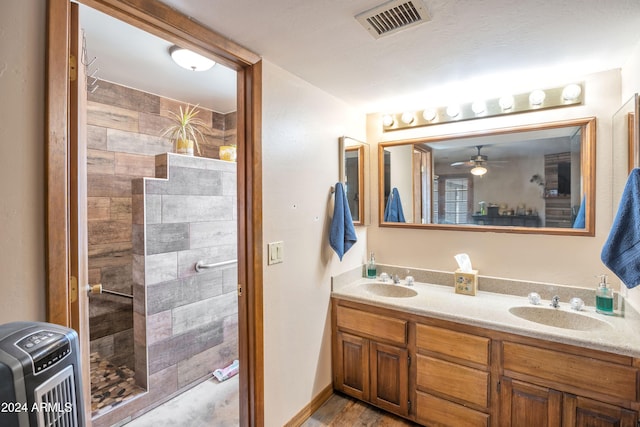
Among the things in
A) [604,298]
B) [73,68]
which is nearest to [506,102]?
[604,298]

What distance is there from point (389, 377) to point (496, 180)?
59.5 inches

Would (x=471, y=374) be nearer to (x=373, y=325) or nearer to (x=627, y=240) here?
(x=373, y=325)

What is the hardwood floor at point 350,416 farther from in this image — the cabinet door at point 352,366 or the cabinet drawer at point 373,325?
the cabinet drawer at point 373,325

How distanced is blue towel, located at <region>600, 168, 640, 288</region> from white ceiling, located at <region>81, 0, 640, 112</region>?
27.3 inches

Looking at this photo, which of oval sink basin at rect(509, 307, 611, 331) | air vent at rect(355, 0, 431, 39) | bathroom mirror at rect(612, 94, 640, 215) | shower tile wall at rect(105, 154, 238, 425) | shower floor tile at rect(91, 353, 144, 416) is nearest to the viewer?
air vent at rect(355, 0, 431, 39)

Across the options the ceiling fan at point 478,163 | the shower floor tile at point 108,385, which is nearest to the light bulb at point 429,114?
the ceiling fan at point 478,163

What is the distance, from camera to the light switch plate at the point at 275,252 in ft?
5.73

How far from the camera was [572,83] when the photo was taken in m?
1.90

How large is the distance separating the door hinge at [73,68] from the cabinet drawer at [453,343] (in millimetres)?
2035

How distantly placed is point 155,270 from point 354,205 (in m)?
1.57

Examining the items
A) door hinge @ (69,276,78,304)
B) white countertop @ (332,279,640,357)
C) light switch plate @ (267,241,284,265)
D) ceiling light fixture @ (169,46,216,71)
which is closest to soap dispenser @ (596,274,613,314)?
white countertop @ (332,279,640,357)

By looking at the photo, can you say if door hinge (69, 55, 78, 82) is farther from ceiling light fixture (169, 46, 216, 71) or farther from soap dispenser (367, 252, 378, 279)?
soap dispenser (367, 252, 378, 279)

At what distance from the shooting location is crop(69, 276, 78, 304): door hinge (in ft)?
3.32

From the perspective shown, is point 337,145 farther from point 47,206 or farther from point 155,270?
point 47,206
